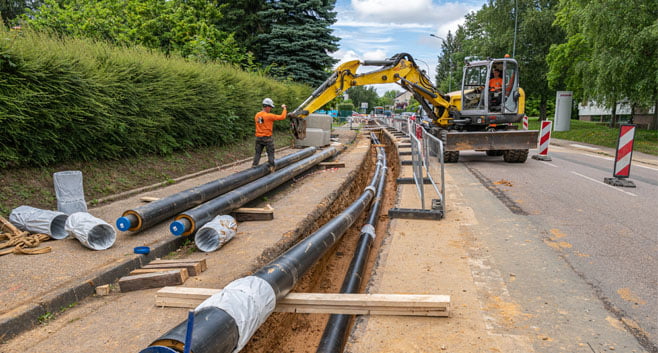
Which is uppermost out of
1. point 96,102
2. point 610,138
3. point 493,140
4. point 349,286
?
point 96,102

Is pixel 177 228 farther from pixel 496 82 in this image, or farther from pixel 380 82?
pixel 496 82

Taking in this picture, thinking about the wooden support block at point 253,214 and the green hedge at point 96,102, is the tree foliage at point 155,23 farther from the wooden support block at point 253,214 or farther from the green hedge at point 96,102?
the wooden support block at point 253,214

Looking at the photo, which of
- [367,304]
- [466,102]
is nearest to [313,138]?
[466,102]

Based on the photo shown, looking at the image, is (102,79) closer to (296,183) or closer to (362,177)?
(296,183)

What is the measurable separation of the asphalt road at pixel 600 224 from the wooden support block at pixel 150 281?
13.7 ft

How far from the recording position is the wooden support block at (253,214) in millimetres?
6816

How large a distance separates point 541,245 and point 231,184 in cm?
534

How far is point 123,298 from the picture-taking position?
4062 mm

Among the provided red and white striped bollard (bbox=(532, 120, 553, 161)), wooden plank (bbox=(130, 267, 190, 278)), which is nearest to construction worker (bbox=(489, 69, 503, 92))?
red and white striped bollard (bbox=(532, 120, 553, 161))

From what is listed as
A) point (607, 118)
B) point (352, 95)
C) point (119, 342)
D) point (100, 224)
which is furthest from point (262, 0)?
point (352, 95)

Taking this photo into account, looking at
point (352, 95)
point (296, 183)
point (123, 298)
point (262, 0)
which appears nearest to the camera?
point (123, 298)

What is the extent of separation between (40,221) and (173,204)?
1.69 meters

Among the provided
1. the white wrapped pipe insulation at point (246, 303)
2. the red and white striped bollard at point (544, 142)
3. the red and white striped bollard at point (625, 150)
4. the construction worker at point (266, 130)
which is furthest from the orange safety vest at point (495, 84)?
the white wrapped pipe insulation at point (246, 303)

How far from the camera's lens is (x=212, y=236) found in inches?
217
